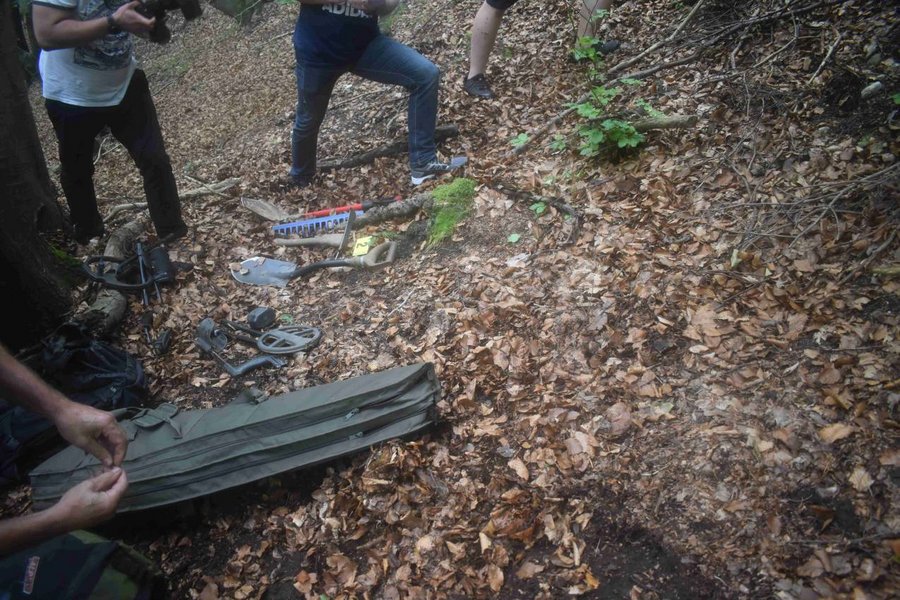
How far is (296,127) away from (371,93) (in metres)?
2.13

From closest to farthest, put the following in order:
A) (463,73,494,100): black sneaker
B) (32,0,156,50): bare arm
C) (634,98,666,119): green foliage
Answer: (32,0,156,50): bare arm, (634,98,666,119): green foliage, (463,73,494,100): black sneaker

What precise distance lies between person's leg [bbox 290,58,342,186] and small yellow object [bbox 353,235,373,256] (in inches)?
56.5

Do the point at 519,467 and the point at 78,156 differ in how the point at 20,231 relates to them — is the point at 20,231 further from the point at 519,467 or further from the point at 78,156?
the point at 519,467

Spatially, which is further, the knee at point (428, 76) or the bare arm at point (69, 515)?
the knee at point (428, 76)

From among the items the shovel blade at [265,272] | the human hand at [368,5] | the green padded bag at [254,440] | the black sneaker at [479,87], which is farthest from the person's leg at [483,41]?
the green padded bag at [254,440]

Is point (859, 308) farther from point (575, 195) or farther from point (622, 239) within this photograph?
point (575, 195)

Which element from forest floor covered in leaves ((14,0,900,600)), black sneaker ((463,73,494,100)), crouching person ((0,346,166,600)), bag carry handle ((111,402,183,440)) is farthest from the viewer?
black sneaker ((463,73,494,100))

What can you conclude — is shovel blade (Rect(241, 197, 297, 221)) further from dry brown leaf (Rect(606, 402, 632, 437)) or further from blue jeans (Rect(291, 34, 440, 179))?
dry brown leaf (Rect(606, 402, 632, 437))

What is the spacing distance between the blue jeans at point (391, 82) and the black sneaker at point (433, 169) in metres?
0.07

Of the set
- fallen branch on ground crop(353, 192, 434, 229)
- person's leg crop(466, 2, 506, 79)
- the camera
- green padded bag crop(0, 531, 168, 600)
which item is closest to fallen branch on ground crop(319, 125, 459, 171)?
person's leg crop(466, 2, 506, 79)

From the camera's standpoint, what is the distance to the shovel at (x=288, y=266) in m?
4.69

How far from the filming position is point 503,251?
434 centimetres

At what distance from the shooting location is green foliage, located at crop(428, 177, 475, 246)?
185 inches

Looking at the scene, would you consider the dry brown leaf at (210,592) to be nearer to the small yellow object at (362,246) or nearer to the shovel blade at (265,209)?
the small yellow object at (362,246)
